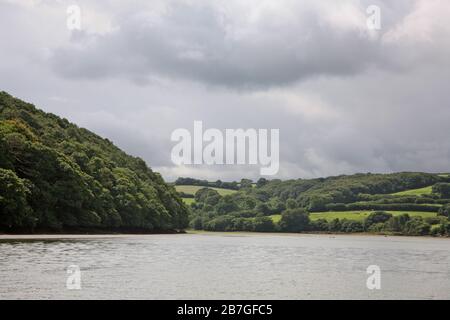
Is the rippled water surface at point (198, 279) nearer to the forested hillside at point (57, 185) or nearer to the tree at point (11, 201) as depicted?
the tree at point (11, 201)

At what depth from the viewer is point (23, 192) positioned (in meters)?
101

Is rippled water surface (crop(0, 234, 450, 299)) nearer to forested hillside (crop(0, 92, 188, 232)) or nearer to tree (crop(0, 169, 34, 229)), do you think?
tree (crop(0, 169, 34, 229))

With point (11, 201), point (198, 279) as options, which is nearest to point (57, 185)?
point (11, 201)

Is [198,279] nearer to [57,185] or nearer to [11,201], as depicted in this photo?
[11,201]

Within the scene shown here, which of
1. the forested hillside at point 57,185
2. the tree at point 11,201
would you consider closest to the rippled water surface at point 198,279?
the tree at point 11,201

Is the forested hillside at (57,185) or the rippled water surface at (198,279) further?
the forested hillside at (57,185)

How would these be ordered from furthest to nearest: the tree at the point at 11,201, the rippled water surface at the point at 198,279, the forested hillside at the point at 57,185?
the forested hillside at the point at 57,185, the tree at the point at 11,201, the rippled water surface at the point at 198,279

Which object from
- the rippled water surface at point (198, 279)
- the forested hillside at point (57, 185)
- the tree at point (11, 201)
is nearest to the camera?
the rippled water surface at point (198, 279)

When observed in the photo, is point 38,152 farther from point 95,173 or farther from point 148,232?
point 148,232

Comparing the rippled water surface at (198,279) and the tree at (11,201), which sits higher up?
the tree at (11,201)

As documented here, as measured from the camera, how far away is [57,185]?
122 metres

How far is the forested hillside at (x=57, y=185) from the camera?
10325cm

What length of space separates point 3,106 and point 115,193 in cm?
3497
